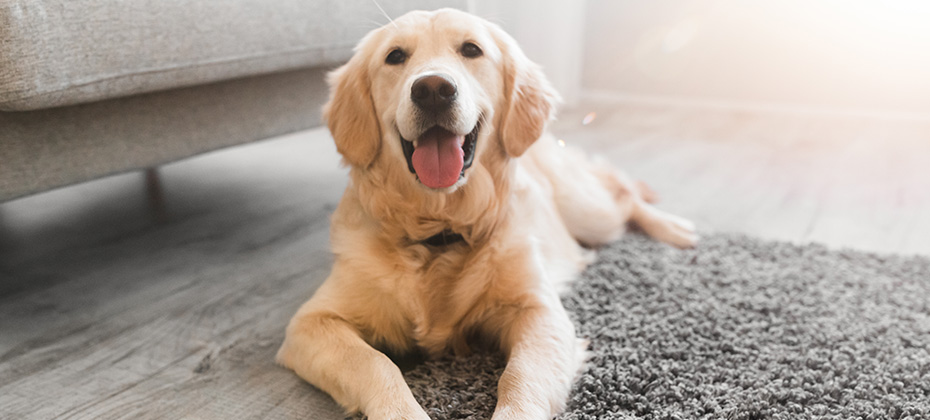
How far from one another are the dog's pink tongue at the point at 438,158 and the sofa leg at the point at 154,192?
172cm

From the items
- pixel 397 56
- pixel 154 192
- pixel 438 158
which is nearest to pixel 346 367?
pixel 438 158

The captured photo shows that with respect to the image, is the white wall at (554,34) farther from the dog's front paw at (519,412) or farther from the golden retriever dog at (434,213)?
the dog's front paw at (519,412)

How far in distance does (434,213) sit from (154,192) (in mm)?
1899

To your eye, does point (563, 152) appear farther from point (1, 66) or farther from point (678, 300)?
point (1, 66)

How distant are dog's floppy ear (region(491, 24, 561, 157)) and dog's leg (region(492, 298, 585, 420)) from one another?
40 centimetres

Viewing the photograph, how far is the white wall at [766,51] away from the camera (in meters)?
4.18

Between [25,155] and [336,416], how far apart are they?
1.08 meters

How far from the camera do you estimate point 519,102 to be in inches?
61.5

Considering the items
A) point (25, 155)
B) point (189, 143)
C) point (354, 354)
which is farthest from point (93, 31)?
point (354, 354)

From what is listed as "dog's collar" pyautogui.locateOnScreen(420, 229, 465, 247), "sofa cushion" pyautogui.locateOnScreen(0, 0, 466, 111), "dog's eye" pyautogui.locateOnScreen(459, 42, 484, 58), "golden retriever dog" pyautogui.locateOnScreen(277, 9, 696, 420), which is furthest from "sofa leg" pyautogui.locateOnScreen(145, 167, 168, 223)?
"dog's eye" pyautogui.locateOnScreen(459, 42, 484, 58)

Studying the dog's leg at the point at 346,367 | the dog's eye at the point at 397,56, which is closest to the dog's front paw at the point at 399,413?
the dog's leg at the point at 346,367

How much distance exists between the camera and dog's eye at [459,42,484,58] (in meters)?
1.48

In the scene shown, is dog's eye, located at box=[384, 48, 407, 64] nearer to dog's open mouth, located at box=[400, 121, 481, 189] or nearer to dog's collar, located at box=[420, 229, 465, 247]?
dog's open mouth, located at box=[400, 121, 481, 189]

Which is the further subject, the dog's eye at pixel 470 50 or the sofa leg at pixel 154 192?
the sofa leg at pixel 154 192
